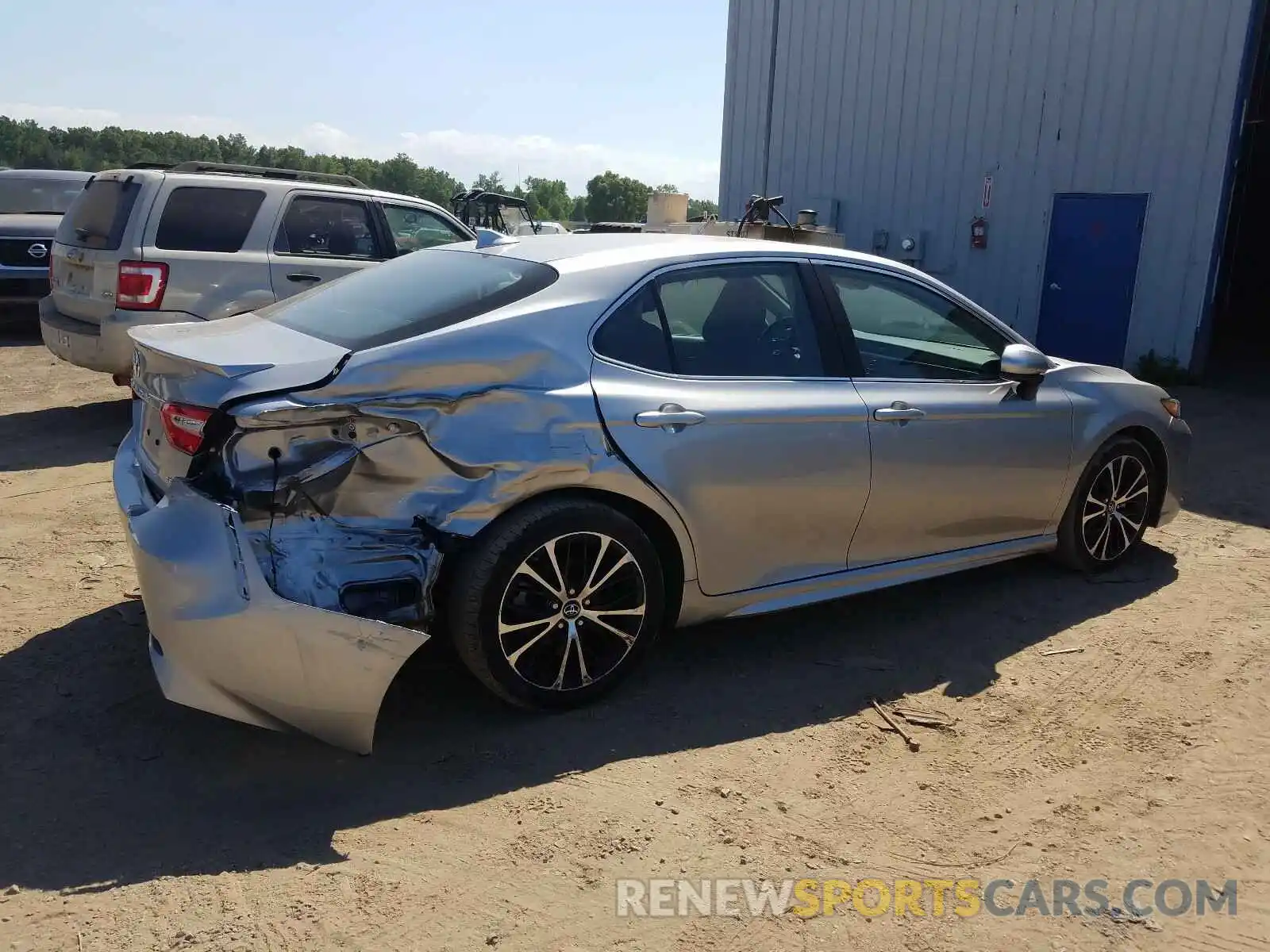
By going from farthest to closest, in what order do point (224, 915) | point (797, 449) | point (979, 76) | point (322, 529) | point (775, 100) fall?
1. point (775, 100)
2. point (979, 76)
3. point (797, 449)
4. point (322, 529)
5. point (224, 915)

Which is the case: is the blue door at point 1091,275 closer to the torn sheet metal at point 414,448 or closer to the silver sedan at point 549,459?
the silver sedan at point 549,459

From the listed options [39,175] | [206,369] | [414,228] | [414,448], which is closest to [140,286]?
[414,228]

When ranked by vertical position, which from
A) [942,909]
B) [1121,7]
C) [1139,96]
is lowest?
[942,909]

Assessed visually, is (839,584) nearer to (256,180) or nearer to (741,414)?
(741,414)

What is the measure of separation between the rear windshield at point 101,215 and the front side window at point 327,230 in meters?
1.00

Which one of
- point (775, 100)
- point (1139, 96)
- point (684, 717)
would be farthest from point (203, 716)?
point (775, 100)

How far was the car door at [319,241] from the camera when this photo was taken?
7316 millimetres

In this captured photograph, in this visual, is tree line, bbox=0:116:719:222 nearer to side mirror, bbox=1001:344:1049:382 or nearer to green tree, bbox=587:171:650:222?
green tree, bbox=587:171:650:222

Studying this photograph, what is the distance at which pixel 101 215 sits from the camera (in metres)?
7.11

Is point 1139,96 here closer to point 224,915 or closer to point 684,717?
point 684,717

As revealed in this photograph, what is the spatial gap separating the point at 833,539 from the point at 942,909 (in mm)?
1595

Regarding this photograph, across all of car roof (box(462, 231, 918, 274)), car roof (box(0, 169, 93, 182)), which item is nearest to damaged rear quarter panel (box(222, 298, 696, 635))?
car roof (box(462, 231, 918, 274))

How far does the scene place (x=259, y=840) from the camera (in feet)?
9.18

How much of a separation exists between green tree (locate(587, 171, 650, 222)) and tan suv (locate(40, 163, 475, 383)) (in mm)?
102794
